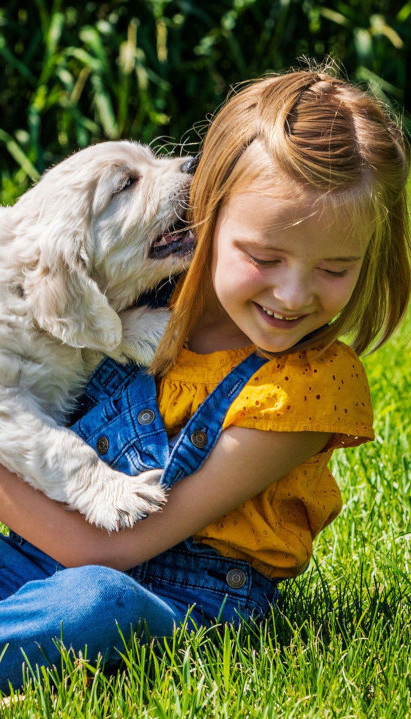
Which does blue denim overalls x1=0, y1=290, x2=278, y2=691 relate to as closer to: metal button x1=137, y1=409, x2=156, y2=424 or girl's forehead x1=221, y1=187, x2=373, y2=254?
metal button x1=137, y1=409, x2=156, y2=424

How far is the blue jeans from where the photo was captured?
8.02 feet

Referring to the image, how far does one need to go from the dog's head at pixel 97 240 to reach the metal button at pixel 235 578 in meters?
0.69

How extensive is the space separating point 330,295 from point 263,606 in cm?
88

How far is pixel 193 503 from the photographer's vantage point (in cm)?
260

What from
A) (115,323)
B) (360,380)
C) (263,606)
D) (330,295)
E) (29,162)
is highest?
(29,162)

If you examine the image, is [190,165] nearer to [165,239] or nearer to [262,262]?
[165,239]

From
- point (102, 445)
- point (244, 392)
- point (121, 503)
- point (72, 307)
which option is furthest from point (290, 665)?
point (72, 307)

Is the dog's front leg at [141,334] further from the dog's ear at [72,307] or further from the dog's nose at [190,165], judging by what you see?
the dog's nose at [190,165]

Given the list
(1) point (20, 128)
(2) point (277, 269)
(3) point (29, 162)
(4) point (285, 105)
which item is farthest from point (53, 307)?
(1) point (20, 128)

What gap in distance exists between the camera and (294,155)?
2.44m

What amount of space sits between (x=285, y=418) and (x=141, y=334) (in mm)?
499

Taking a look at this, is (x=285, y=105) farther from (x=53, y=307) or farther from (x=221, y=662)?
(x=221, y=662)

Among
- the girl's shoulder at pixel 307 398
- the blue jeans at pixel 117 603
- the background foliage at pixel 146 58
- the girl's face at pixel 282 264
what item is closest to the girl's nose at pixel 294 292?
the girl's face at pixel 282 264

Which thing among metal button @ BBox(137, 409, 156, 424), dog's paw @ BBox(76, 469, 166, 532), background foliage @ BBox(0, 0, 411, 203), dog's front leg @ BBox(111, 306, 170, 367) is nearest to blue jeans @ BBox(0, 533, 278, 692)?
dog's paw @ BBox(76, 469, 166, 532)
